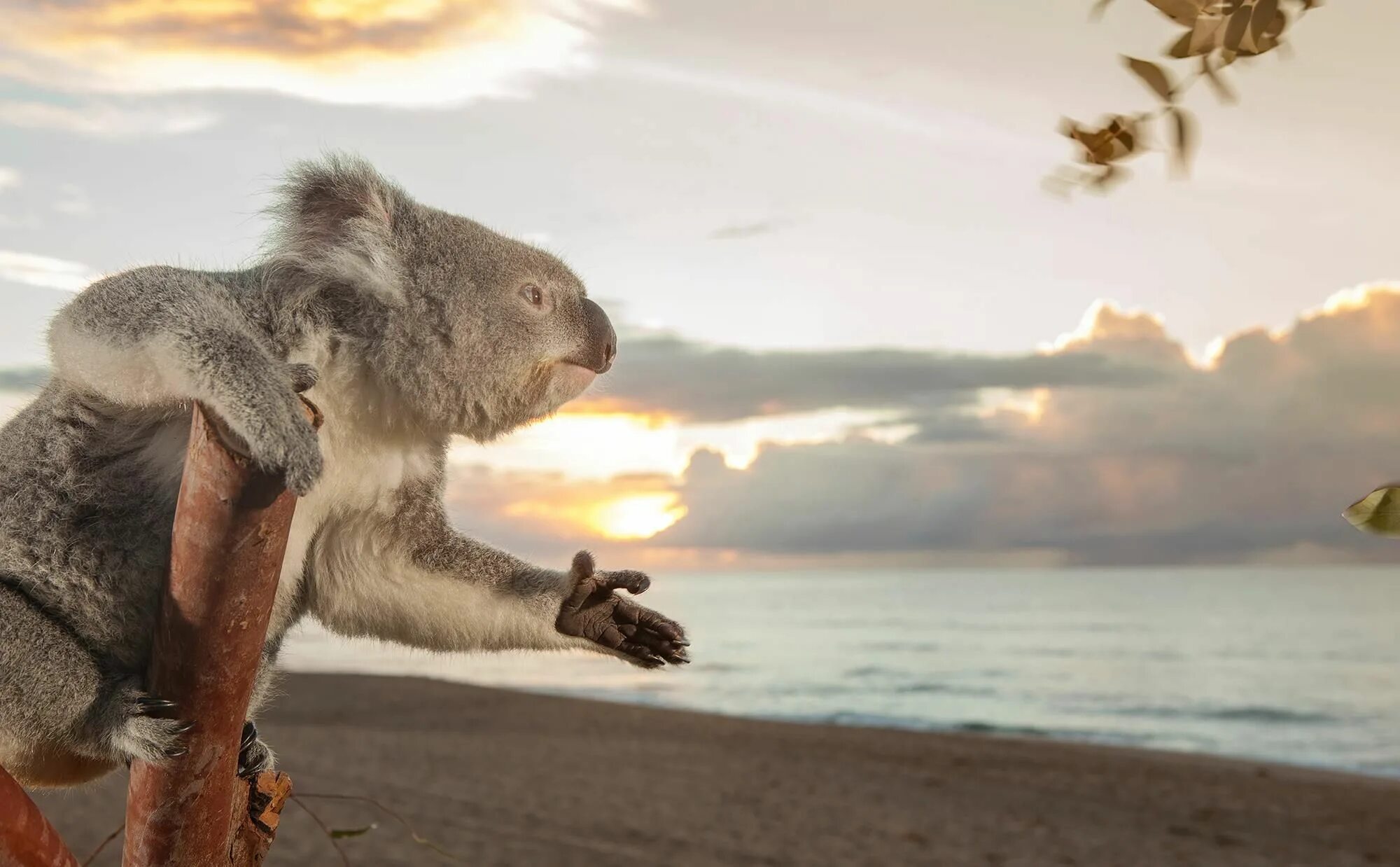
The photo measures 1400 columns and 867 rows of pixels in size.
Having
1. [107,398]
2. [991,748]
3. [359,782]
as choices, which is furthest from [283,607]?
[991,748]

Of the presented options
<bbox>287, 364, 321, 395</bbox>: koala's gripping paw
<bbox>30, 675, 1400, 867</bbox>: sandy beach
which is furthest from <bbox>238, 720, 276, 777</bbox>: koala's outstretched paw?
<bbox>30, 675, 1400, 867</bbox>: sandy beach

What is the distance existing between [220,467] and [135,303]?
87 centimetres

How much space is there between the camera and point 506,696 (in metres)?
26.5

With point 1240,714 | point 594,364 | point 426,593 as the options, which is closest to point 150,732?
point 426,593

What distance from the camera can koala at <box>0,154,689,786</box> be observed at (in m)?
2.49

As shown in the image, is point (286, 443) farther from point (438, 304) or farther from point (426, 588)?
point (426, 588)

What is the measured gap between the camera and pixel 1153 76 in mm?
1257

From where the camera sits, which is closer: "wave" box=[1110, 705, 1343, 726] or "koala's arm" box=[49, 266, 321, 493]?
"koala's arm" box=[49, 266, 321, 493]

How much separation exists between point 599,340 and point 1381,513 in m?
2.37

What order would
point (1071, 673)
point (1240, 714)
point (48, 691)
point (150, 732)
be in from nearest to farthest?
point (150, 732) < point (48, 691) < point (1240, 714) < point (1071, 673)

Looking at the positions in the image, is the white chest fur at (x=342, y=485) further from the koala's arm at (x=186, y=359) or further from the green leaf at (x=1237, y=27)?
the green leaf at (x=1237, y=27)

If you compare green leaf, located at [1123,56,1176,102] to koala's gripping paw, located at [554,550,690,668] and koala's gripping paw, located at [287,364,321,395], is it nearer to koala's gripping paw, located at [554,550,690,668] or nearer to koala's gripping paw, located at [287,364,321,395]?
koala's gripping paw, located at [287,364,321,395]

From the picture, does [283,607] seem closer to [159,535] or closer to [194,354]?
[159,535]

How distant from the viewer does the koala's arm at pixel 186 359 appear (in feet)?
6.99
